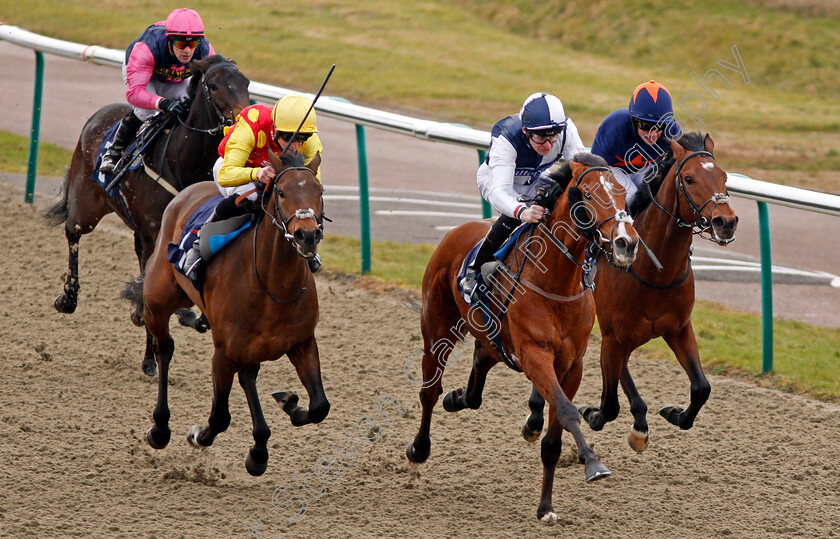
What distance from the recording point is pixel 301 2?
2525 cm

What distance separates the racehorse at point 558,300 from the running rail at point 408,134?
7.63 feet

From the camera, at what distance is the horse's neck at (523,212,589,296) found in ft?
16.2

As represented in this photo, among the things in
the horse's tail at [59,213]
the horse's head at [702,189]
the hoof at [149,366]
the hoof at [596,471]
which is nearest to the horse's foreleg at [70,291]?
the horse's tail at [59,213]

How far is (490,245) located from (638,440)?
136 cm

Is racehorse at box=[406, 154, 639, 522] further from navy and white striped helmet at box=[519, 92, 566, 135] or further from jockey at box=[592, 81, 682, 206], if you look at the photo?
jockey at box=[592, 81, 682, 206]

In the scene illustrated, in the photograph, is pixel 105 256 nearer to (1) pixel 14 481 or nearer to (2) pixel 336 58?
(1) pixel 14 481

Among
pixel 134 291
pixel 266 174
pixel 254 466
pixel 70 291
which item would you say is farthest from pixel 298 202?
pixel 70 291

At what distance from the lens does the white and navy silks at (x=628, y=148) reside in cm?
600

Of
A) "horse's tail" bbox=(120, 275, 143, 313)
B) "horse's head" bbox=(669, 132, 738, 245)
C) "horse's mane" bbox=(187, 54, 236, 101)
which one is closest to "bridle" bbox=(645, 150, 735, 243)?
"horse's head" bbox=(669, 132, 738, 245)

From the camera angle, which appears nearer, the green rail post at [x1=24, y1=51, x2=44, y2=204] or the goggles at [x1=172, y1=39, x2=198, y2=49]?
the goggles at [x1=172, y1=39, x2=198, y2=49]

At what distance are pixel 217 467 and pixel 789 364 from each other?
4.10 m

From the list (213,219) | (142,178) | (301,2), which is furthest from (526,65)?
(213,219)

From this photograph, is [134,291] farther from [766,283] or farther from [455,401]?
[766,283]

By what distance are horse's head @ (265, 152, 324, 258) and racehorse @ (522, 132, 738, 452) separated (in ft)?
5.66
